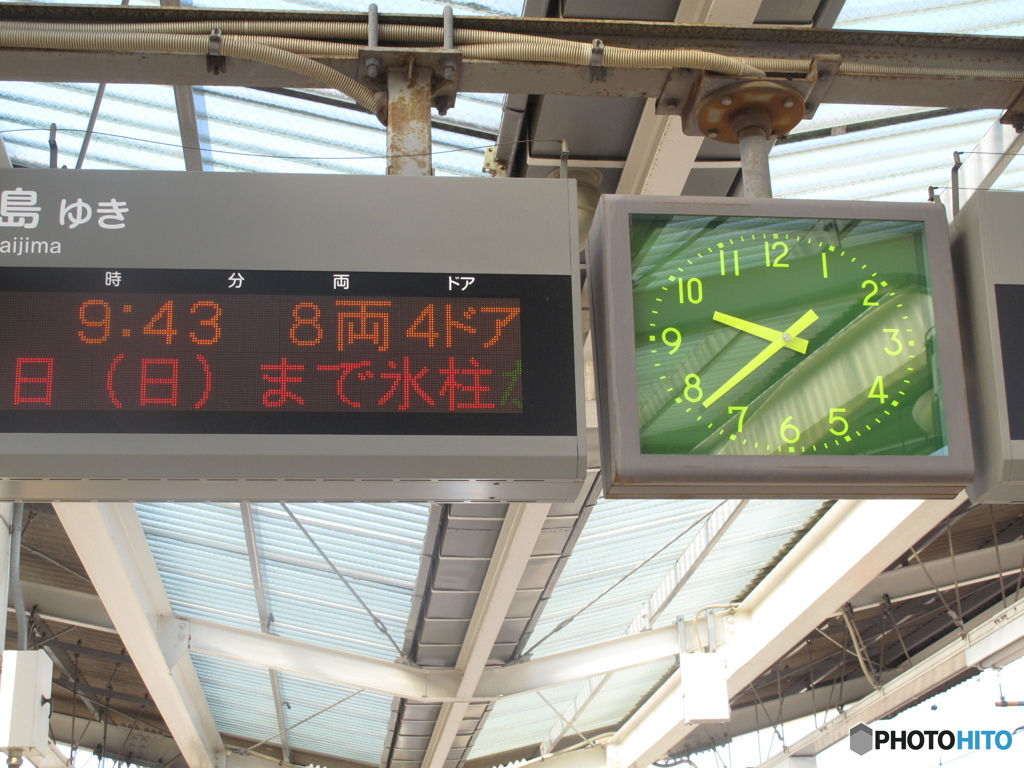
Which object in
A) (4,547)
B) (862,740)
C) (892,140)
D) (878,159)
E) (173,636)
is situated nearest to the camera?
(892,140)

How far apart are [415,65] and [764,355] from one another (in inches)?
64.1

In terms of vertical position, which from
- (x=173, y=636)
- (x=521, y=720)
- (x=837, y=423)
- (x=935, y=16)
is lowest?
(x=837, y=423)

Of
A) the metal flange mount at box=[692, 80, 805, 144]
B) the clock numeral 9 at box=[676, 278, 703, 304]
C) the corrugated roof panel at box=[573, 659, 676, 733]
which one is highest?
the metal flange mount at box=[692, 80, 805, 144]

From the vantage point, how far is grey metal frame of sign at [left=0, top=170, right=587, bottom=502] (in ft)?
10.4

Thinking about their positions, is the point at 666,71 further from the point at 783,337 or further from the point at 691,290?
the point at 783,337

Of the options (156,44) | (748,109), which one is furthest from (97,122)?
(748,109)

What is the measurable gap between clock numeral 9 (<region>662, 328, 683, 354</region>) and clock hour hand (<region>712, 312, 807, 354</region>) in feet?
0.43

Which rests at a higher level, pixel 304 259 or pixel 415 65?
pixel 415 65

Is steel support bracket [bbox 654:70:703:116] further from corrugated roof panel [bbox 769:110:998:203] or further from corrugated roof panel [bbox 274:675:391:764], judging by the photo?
corrugated roof panel [bbox 274:675:391:764]

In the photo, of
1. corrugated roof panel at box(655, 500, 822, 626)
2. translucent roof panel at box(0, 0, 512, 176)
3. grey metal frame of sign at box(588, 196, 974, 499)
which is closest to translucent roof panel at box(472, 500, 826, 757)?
corrugated roof panel at box(655, 500, 822, 626)

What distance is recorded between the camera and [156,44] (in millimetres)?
3945

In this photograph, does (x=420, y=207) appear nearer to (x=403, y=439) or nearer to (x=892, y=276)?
(x=403, y=439)

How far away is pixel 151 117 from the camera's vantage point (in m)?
6.11

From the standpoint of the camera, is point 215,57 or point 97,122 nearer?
point 215,57
